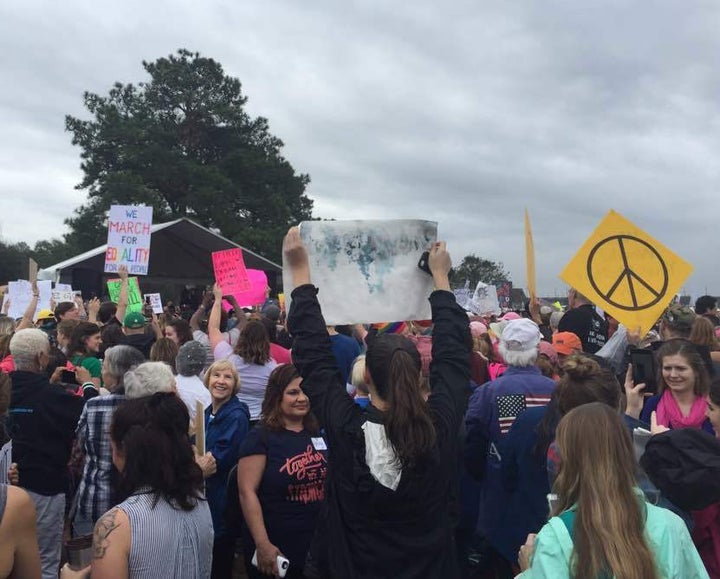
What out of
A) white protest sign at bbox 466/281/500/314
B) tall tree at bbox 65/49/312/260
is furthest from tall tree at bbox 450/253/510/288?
white protest sign at bbox 466/281/500/314

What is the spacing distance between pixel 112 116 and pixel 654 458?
36.8 metres

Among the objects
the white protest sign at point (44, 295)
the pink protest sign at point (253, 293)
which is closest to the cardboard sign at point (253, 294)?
the pink protest sign at point (253, 293)

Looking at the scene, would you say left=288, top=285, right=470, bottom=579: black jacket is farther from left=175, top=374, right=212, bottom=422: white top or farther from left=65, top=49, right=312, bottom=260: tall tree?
left=65, top=49, right=312, bottom=260: tall tree

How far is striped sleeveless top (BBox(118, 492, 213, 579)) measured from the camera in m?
2.51

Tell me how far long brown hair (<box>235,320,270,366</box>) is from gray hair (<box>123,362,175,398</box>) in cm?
171

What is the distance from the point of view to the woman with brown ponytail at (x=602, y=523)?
1942 millimetres

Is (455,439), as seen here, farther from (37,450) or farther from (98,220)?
(98,220)

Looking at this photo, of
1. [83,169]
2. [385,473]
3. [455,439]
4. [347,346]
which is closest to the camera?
[385,473]

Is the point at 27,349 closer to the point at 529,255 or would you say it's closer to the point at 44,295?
the point at 529,255

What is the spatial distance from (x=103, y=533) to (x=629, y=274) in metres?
4.03

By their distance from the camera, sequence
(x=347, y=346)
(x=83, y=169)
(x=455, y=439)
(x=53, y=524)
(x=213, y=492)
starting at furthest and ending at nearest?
(x=83, y=169)
(x=347, y=346)
(x=53, y=524)
(x=213, y=492)
(x=455, y=439)

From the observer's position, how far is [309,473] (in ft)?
12.0

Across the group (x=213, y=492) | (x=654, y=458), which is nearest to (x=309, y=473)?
(x=213, y=492)

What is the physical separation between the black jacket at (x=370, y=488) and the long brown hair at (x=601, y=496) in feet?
1.51
